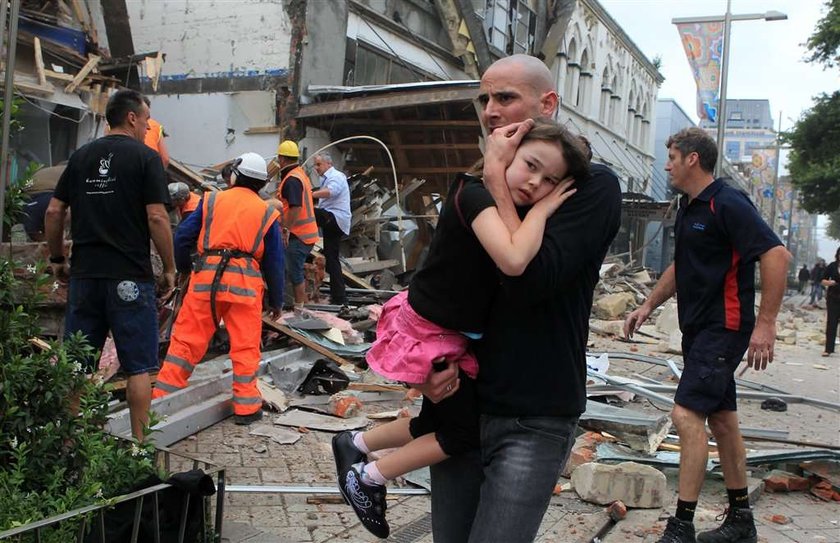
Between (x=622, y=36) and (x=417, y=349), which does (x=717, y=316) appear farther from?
(x=622, y=36)

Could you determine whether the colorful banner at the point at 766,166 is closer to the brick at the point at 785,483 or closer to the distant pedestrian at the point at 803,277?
the distant pedestrian at the point at 803,277

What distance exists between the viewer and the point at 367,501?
2381mm

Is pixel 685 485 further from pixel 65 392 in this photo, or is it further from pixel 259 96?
pixel 259 96

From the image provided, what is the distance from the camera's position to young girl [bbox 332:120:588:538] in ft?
6.45

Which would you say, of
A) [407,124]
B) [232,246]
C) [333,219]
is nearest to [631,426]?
[232,246]

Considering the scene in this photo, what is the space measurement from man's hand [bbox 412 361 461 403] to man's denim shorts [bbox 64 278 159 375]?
2495 millimetres

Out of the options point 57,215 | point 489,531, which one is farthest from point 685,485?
point 57,215

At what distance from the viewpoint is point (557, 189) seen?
6.72 feet

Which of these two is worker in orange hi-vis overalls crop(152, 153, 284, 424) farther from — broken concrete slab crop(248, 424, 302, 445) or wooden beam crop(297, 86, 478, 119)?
wooden beam crop(297, 86, 478, 119)

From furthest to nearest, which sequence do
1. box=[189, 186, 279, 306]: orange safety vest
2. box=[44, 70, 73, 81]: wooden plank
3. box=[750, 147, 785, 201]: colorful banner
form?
box=[750, 147, 785, 201]: colorful banner
box=[44, 70, 73, 81]: wooden plank
box=[189, 186, 279, 306]: orange safety vest

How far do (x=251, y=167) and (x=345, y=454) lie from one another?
3.41 metres

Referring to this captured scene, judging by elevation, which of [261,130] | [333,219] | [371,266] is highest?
[261,130]

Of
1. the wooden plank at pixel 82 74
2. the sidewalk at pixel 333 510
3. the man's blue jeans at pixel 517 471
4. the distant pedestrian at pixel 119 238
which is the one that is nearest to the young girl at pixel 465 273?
the man's blue jeans at pixel 517 471

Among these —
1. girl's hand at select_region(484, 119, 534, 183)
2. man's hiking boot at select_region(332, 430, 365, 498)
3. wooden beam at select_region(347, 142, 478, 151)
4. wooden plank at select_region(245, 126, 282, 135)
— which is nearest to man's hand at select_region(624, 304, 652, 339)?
man's hiking boot at select_region(332, 430, 365, 498)
